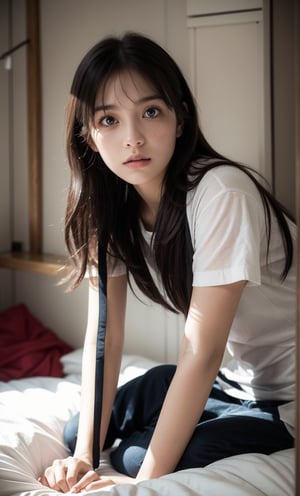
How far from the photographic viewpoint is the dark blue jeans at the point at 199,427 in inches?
49.1

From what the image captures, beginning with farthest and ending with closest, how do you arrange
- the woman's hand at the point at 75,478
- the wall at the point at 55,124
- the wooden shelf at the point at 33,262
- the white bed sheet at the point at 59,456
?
1. the wooden shelf at the point at 33,262
2. the wall at the point at 55,124
3. the woman's hand at the point at 75,478
4. the white bed sheet at the point at 59,456

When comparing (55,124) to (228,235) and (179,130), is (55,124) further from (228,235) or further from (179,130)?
(228,235)

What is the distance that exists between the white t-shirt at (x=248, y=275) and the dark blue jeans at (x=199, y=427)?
0.10 ft

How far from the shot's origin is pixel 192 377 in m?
1.18

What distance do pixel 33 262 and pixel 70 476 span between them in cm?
106

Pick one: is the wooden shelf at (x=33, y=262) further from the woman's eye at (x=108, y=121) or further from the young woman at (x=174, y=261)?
the woman's eye at (x=108, y=121)

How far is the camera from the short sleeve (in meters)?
1.13

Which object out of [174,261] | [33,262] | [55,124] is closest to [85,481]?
[174,261]

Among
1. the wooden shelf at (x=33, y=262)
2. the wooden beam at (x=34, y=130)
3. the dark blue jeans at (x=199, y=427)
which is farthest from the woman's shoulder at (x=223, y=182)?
the wooden beam at (x=34, y=130)

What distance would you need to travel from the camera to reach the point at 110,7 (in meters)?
2.06

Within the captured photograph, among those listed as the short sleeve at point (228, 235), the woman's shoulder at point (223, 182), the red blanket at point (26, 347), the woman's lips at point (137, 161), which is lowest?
the red blanket at point (26, 347)

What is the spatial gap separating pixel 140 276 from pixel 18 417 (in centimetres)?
42

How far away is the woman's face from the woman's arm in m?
0.26

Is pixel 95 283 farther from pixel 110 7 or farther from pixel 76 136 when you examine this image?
pixel 110 7
